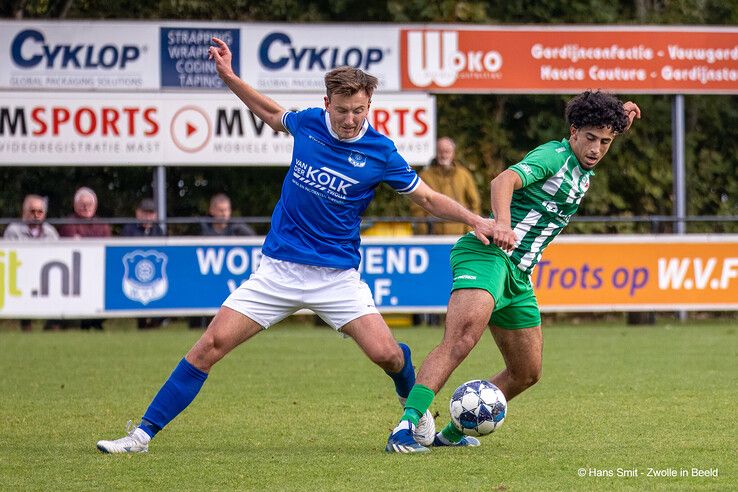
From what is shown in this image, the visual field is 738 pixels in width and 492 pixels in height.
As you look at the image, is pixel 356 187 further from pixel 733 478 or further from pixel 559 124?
pixel 559 124

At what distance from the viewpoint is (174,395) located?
7.36m

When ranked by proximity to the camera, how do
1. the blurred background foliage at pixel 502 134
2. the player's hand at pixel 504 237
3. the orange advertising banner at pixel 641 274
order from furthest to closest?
the blurred background foliage at pixel 502 134 → the orange advertising banner at pixel 641 274 → the player's hand at pixel 504 237

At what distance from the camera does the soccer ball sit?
7.41 m

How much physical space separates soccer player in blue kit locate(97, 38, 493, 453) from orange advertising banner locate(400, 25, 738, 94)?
1229cm

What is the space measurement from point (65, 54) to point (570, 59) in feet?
23.3

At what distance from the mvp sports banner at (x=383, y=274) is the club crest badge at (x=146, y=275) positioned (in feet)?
0.04

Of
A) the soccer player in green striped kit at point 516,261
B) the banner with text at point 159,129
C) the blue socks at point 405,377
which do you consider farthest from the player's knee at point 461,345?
the banner with text at point 159,129

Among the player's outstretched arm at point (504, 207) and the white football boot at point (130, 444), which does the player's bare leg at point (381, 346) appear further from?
the white football boot at point (130, 444)

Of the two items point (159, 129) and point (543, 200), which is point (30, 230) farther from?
point (543, 200)

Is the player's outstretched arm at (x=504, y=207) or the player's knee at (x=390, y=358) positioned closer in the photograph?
the player's outstretched arm at (x=504, y=207)

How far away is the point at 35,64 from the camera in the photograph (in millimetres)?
18922

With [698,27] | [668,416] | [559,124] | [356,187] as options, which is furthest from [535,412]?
[559,124]

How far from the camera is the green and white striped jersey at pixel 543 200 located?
748 cm

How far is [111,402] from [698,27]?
1282 centimetres
